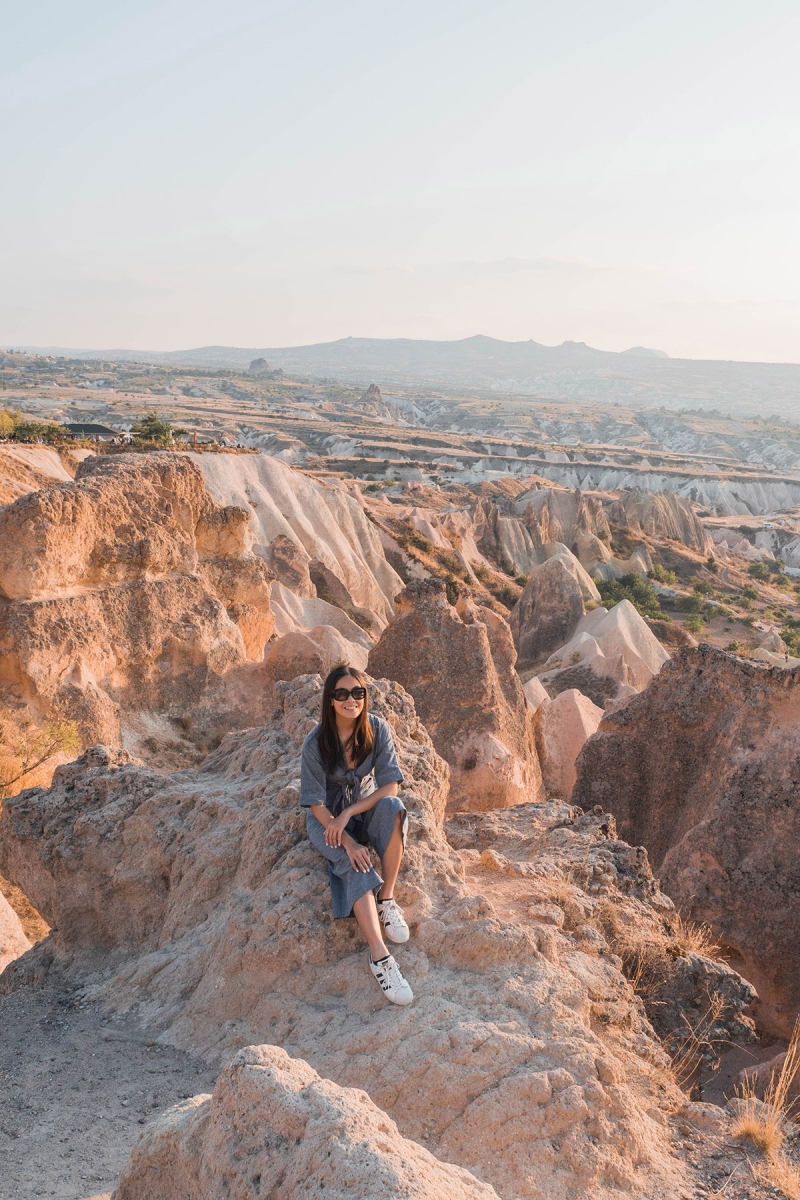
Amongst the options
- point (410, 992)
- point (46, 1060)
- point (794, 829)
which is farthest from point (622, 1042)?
point (794, 829)

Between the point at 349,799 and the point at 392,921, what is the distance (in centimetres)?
66

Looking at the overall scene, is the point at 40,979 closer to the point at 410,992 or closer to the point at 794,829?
the point at 410,992

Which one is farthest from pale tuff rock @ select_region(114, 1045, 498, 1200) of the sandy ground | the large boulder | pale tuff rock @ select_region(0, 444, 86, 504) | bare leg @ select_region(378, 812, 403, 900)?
the large boulder

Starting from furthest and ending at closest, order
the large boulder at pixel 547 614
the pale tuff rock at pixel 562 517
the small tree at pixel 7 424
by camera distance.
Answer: the pale tuff rock at pixel 562 517 < the small tree at pixel 7 424 < the large boulder at pixel 547 614

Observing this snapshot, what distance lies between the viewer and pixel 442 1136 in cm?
346

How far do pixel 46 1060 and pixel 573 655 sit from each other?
17.1 m

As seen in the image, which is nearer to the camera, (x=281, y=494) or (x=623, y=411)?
(x=281, y=494)

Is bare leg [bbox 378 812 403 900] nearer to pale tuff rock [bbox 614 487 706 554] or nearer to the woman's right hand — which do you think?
the woman's right hand

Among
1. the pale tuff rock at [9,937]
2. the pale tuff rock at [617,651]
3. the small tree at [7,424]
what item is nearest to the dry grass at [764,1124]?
the pale tuff rock at [9,937]

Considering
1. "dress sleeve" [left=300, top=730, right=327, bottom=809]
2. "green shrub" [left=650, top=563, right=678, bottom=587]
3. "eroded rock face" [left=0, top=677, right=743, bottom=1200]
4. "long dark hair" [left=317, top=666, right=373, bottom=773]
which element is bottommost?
"green shrub" [left=650, top=563, right=678, bottom=587]

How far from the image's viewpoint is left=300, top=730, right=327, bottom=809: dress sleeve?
455 cm

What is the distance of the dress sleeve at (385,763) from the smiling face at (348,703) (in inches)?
9.1

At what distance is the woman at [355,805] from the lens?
429 cm

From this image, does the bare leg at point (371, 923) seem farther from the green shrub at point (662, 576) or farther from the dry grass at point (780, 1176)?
the green shrub at point (662, 576)
